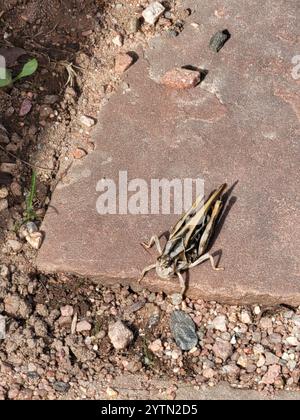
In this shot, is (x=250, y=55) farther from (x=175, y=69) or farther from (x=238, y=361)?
(x=238, y=361)

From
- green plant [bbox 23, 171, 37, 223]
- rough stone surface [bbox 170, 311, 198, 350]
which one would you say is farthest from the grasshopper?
green plant [bbox 23, 171, 37, 223]

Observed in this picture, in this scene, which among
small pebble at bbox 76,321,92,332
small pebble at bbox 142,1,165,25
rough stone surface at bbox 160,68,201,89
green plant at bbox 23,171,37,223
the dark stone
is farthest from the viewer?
small pebble at bbox 142,1,165,25

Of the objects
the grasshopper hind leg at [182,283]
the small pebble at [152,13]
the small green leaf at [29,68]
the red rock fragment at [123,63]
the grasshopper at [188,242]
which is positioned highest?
the small pebble at [152,13]

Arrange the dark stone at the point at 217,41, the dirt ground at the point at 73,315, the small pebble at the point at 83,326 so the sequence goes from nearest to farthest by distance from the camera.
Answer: the dirt ground at the point at 73,315, the small pebble at the point at 83,326, the dark stone at the point at 217,41

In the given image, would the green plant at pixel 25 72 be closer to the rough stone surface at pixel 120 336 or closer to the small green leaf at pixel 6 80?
the small green leaf at pixel 6 80

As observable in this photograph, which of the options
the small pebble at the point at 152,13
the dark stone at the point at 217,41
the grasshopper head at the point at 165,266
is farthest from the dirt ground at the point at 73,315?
the dark stone at the point at 217,41

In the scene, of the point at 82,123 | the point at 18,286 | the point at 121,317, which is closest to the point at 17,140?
the point at 82,123

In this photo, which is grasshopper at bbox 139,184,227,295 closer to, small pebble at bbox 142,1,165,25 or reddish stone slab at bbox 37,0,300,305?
reddish stone slab at bbox 37,0,300,305

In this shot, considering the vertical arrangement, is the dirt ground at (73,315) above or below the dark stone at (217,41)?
below
